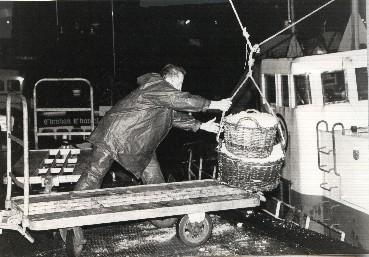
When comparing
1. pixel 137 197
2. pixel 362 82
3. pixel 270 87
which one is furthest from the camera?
pixel 270 87

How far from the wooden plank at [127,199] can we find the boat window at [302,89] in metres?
3.18

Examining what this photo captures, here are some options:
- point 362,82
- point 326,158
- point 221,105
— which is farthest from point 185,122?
point 362,82

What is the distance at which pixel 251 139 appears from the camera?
4496mm

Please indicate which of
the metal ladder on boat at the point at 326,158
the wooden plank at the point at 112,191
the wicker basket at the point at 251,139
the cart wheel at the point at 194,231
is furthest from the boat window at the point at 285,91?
the cart wheel at the point at 194,231

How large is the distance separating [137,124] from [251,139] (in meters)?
1.23

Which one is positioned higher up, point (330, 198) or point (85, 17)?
point (85, 17)

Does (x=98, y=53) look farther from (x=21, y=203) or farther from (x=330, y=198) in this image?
(x=21, y=203)

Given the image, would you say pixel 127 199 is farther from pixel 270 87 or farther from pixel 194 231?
pixel 270 87

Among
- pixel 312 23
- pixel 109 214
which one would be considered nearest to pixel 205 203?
pixel 109 214

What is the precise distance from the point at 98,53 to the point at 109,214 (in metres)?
17.9

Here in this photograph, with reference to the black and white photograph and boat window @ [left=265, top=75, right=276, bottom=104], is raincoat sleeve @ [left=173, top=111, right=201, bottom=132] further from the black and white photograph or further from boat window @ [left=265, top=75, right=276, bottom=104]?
boat window @ [left=265, top=75, right=276, bottom=104]

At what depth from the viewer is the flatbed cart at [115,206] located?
12.8ft

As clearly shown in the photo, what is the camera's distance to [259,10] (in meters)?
20.8

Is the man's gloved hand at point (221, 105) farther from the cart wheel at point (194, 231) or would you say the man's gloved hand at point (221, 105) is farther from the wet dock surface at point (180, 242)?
the wet dock surface at point (180, 242)
